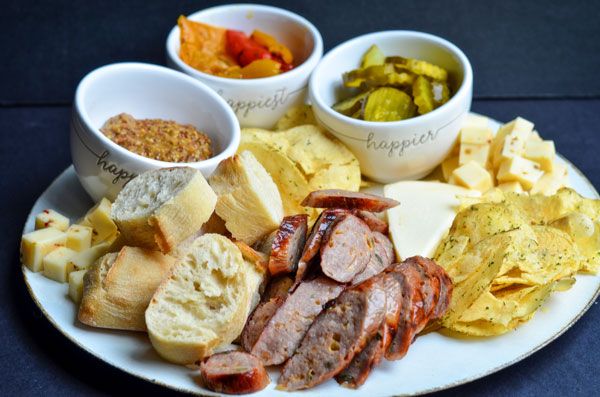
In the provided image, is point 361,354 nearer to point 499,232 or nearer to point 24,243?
point 499,232

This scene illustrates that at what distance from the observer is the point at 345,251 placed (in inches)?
102

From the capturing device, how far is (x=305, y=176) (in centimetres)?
313

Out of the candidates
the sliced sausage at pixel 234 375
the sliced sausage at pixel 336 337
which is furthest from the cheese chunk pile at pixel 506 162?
the sliced sausage at pixel 234 375

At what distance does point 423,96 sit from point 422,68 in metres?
0.13

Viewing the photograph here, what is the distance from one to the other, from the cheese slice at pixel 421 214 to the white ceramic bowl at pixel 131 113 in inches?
22.4

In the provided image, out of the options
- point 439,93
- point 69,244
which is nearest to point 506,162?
point 439,93

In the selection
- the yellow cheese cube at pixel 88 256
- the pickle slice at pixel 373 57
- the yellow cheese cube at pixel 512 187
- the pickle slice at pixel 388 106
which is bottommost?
the yellow cheese cube at pixel 88 256

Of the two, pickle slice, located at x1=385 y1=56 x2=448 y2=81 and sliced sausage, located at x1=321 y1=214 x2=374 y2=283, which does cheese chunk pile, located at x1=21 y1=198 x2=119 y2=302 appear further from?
pickle slice, located at x1=385 y1=56 x2=448 y2=81

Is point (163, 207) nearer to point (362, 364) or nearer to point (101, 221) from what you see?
point (101, 221)

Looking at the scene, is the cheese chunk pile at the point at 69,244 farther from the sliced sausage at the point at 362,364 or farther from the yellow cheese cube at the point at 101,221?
the sliced sausage at the point at 362,364

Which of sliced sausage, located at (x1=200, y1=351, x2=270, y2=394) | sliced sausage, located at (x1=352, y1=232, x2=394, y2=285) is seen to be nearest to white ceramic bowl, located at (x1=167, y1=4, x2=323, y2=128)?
sliced sausage, located at (x1=352, y1=232, x2=394, y2=285)

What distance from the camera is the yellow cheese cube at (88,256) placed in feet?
9.11

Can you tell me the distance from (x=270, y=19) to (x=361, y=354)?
5.57 ft

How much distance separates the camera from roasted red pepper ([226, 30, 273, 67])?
137 inches
